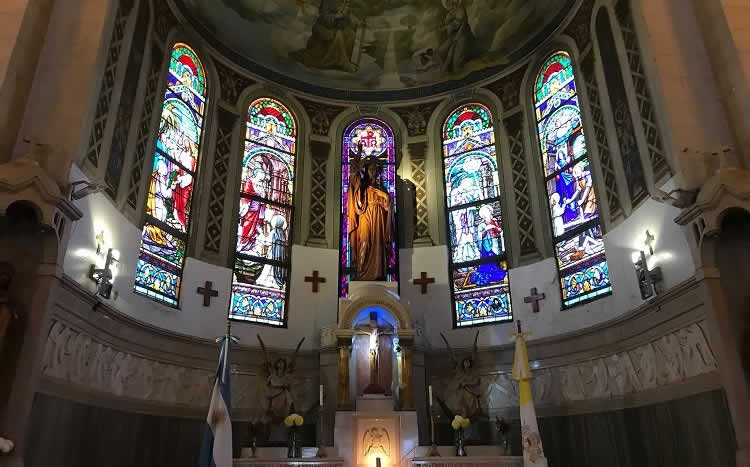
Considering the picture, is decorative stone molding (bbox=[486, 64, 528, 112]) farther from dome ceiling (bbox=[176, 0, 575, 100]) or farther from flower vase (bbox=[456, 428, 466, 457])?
flower vase (bbox=[456, 428, 466, 457])

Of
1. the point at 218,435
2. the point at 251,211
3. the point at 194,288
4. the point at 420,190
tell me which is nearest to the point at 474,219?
the point at 420,190

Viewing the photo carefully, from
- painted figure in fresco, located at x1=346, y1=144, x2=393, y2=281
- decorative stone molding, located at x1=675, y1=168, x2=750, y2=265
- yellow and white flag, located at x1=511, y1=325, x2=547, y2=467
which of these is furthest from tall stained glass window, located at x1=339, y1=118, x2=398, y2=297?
decorative stone molding, located at x1=675, y1=168, x2=750, y2=265

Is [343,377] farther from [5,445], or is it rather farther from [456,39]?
[456,39]

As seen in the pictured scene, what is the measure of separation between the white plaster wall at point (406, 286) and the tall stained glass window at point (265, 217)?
345mm

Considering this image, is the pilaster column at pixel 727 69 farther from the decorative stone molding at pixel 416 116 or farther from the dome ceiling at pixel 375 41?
the decorative stone molding at pixel 416 116

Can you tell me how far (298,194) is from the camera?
1463 cm

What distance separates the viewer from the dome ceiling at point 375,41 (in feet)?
48.7

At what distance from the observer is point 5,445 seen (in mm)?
6137

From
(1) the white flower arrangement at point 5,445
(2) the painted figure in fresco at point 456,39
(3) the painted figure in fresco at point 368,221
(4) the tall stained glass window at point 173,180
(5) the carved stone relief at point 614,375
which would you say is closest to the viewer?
(1) the white flower arrangement at point 5,445

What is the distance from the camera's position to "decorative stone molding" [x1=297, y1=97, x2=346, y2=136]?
15.6 metres

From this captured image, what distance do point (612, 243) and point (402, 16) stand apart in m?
8.90

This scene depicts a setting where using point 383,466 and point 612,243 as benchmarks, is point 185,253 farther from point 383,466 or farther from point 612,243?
point 612,243

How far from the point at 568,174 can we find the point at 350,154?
5.70 meters

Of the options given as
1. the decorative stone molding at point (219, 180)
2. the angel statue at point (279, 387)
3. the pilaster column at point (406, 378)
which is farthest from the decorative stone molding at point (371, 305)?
the decorative stone molding at point (219, 180)
